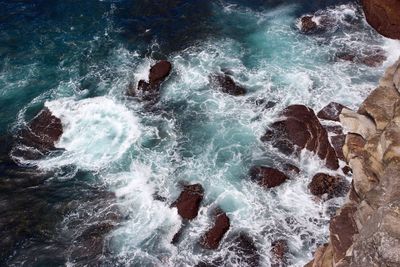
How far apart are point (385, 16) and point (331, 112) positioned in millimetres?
12016

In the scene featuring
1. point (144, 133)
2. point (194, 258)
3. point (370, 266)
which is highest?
point (370, 266)

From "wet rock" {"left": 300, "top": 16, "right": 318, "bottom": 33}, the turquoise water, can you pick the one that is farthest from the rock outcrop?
"wet rock" {"left": 300, "top": 16, "right": 318, "bottom": 33}

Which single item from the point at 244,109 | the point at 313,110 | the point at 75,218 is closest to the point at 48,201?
the point at 75,218

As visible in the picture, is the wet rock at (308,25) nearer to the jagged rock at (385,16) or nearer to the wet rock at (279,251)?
the jagged rock at (385,16)

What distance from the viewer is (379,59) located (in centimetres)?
3288

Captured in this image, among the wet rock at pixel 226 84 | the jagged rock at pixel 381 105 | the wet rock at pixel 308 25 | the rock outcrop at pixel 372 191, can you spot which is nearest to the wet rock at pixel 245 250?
the rock outcrop at pixel 372 191

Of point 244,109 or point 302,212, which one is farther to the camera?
point 244,109

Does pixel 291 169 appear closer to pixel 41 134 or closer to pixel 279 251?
pixel 279 251

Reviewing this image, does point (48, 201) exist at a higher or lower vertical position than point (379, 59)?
lower

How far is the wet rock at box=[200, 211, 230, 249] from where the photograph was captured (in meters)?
23.4

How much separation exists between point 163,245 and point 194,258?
2.07m

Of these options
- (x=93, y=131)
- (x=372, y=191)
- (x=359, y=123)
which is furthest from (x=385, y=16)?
(x=93, y=131)

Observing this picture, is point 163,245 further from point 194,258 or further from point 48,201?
point 48,201

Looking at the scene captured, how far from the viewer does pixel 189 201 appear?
25.1 m
